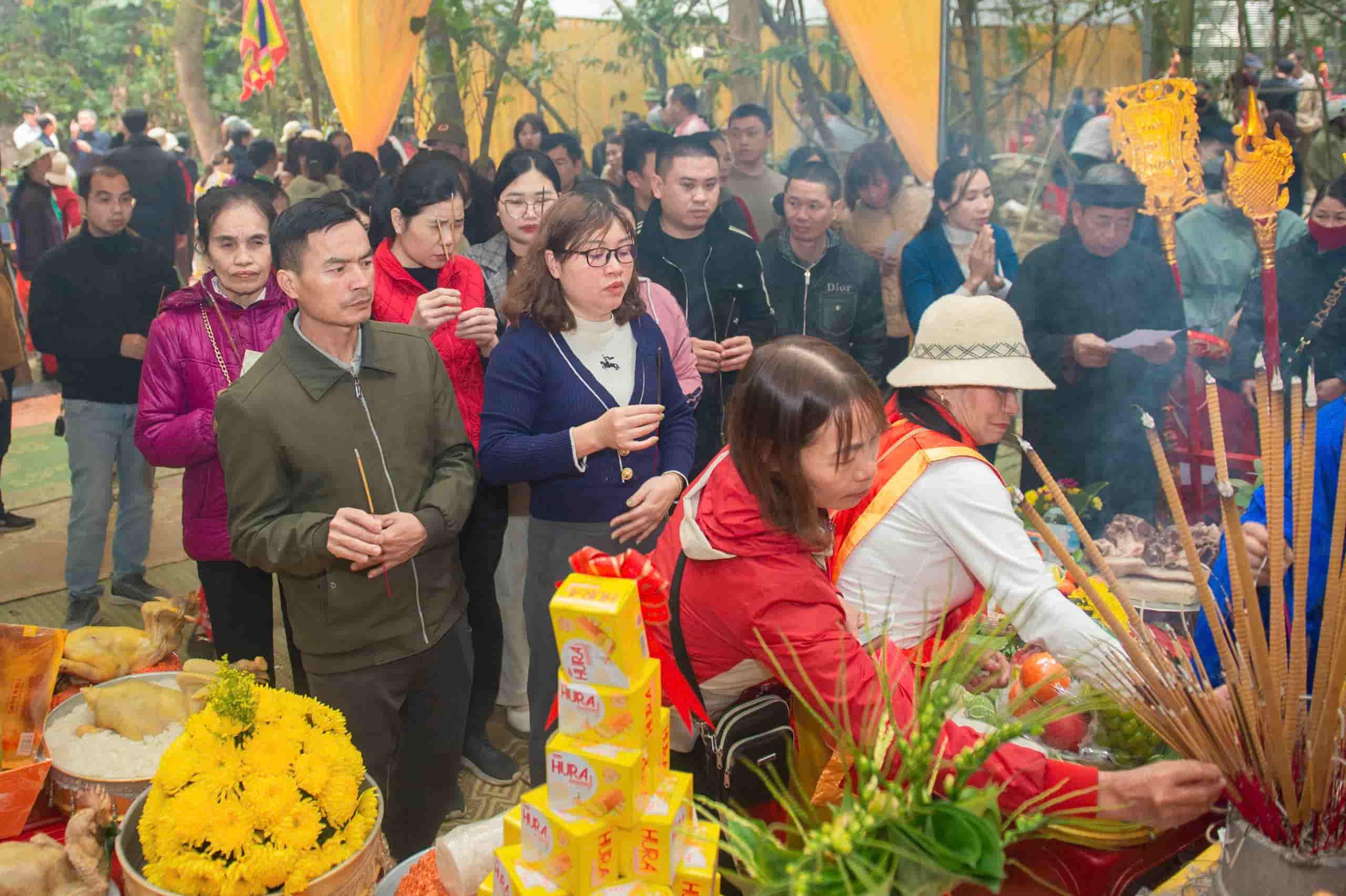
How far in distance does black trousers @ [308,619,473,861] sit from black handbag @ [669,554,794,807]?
85cm

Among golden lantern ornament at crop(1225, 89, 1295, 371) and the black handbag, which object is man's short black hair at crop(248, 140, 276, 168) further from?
the black handbag

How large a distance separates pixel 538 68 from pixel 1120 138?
22.0ft

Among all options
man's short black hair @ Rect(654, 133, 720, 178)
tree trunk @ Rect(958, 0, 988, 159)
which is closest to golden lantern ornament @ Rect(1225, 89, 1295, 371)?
man's short black hair @ Rect(654, 133, 720, 178)

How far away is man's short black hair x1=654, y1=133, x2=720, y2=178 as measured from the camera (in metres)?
3.60

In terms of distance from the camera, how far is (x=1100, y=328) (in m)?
3.96

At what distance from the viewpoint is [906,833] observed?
1.18 m

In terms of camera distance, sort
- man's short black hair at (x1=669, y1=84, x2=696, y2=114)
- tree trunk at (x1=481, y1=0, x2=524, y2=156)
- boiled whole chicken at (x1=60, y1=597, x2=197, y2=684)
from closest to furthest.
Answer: boiled whole chicken at (x1=60, y1=597, x2=197, y2=684), man's short black hair at (x1=669, y1=84, x2=696, y2=114), tree trunk at (x1=481, y1=0, x2=524, y2=156)

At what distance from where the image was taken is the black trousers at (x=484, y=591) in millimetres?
3174

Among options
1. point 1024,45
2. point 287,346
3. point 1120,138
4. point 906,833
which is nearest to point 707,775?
point 906,833

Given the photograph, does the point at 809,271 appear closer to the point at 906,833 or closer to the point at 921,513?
the point at 921,513

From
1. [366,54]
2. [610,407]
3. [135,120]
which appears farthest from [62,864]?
[135,120]

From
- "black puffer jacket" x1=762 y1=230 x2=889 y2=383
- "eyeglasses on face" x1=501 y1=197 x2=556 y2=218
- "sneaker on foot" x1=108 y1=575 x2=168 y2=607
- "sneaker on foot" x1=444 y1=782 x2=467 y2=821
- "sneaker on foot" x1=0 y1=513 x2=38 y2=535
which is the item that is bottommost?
"sneaker on foot" x1=444 y1=782 x2=467 y2=821

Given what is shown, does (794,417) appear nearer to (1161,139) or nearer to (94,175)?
(1161,139)

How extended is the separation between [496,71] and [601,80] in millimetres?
2910
